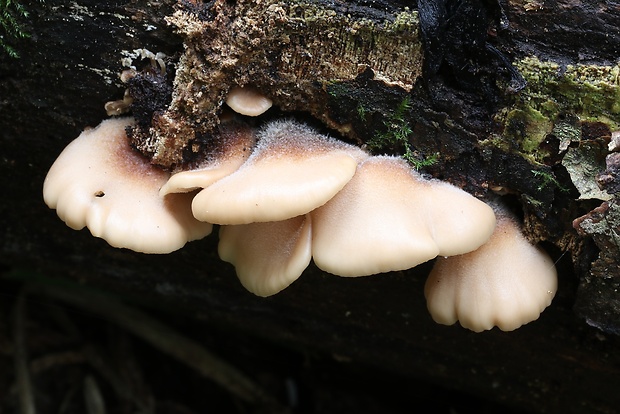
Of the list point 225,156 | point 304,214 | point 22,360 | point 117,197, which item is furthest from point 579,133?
point 22,360

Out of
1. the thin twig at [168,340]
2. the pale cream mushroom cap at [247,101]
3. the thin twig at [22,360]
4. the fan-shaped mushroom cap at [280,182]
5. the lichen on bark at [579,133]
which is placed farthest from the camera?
the thin twig at [168,340]

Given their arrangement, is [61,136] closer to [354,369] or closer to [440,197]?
[440,197]

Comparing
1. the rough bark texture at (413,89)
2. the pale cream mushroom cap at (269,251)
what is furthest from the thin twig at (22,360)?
the pale cream mushroom cap at (269,251)

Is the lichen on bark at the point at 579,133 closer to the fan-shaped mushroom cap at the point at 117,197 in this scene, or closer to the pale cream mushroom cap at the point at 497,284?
the pale cream mushroom cap at the point at 497,284

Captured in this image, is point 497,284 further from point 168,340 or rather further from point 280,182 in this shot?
point 168,340

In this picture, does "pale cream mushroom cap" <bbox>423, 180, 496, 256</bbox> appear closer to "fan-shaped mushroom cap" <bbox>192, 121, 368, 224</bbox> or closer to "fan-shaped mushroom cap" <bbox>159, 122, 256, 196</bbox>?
"fan-shaped mushroom cap" <bbox>192, 121, 368, 224</bbox>
